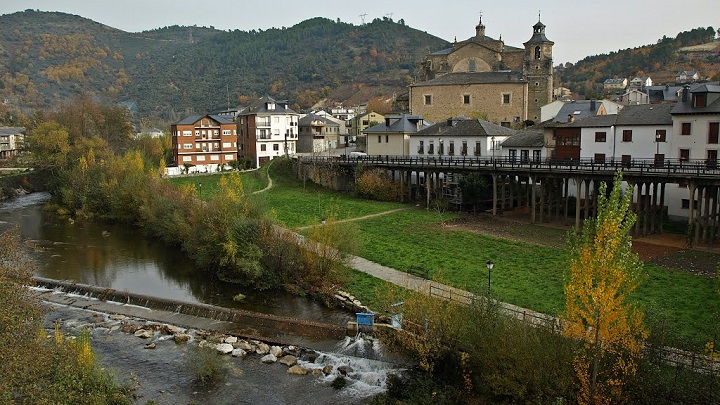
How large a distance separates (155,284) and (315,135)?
52.7 m

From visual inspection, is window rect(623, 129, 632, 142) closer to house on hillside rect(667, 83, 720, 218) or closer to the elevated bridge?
the elevated bridge

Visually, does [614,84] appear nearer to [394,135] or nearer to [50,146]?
[394,135]

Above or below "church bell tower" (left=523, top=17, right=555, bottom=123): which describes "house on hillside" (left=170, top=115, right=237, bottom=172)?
below

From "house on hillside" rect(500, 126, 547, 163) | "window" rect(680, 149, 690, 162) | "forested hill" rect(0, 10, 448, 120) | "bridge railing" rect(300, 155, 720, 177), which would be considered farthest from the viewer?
"forested hill" rect(0, 10, 448, 120)

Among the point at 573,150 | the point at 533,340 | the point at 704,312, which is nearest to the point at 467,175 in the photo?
the point at 573,150

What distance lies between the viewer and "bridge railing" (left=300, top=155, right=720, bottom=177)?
33.2m

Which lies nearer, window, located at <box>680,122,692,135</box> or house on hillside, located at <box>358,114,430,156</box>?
window, located at <box>680,122,692,135</box>

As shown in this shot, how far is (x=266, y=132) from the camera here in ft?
247

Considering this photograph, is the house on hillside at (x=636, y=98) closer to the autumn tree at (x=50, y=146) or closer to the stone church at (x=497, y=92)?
the stone church at (x=497, y=92)

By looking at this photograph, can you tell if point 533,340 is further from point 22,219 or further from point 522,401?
point 22,219

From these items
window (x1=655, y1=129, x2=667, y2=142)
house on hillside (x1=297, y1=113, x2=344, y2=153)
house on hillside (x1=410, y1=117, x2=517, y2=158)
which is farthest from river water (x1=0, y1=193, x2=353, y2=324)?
house on hillside (x1=297, y1=113, x2=344, y2=153)

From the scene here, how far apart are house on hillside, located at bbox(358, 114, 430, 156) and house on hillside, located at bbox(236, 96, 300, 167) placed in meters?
17.9

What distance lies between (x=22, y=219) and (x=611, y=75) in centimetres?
13449

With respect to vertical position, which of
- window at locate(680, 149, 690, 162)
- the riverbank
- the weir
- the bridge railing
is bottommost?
the riverbank
